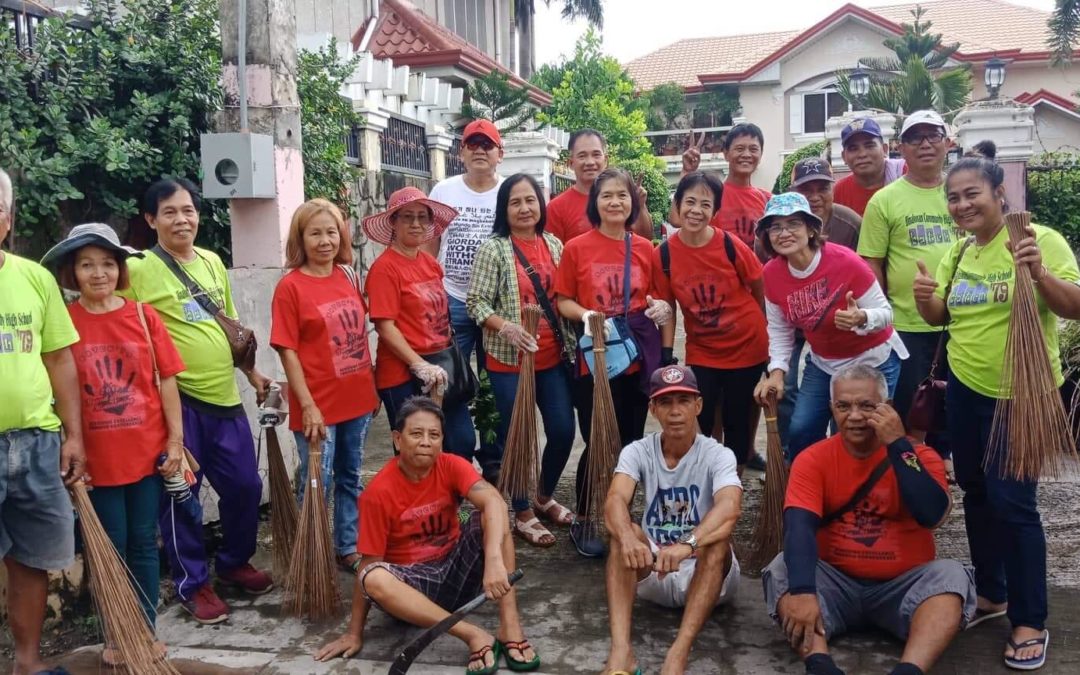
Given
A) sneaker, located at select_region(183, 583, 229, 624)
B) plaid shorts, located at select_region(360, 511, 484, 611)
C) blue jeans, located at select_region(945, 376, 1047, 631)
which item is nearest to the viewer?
blue jeans, located at select_region(945, 376, 1047, 631)

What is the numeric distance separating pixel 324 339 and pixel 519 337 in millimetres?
818

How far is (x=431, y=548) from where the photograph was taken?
3.50 meters

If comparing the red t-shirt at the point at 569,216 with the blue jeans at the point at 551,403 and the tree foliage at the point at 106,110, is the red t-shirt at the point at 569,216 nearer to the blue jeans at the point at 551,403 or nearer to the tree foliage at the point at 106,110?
the blue jeans at the point at 551,403

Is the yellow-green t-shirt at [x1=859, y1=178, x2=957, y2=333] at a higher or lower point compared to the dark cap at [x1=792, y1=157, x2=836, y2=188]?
lower

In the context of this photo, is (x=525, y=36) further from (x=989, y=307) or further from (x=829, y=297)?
(x=989, y=307)

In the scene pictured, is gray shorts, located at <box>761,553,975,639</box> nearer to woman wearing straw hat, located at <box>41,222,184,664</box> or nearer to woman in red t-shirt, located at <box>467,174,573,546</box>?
woman in red t-shirt, located at <box>467,174,573,546</box>

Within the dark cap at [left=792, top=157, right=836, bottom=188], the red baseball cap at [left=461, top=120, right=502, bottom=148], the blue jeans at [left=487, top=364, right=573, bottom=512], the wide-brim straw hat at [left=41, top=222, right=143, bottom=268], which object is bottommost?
the blue jeans at [left=487, top=364, right=573, bottom=512]

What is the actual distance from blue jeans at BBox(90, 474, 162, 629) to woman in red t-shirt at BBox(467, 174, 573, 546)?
59.8 inches

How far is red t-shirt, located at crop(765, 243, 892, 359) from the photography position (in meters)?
3.71

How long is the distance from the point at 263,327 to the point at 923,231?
123 inches

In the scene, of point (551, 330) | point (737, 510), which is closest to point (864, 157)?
point (551, 330)

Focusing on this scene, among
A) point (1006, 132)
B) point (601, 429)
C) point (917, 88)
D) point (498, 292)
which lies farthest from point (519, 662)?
point (917, 88)

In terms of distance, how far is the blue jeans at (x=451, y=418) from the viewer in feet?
13.5

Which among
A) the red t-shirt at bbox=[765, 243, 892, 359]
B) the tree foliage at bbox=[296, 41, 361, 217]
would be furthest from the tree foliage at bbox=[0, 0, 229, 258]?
the red t-shirt at bbox=[765, 243, 892, 359]
